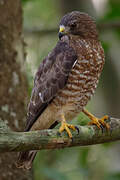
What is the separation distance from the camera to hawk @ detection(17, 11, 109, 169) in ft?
13.9

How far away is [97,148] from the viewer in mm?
6898

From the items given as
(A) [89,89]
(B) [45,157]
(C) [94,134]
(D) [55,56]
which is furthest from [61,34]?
(B) [45,157]

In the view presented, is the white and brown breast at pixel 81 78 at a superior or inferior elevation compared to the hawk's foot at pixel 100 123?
superior

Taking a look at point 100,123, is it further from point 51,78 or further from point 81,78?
point 51,78

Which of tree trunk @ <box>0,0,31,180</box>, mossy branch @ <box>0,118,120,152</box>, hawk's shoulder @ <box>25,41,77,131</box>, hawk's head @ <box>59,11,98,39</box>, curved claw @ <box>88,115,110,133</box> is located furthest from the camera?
tree trunk @ <box>0,0,31,180</box>

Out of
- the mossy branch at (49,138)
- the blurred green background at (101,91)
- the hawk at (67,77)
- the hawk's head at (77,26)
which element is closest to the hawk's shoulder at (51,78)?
the hawk at (67,77)

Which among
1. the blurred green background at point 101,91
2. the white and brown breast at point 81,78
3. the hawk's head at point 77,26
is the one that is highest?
the hawk's head at point 77,26

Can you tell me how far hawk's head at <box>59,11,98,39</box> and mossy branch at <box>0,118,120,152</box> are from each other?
1.06 meters

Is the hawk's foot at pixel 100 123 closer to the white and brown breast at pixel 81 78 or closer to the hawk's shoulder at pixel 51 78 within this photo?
the white and brown breast at pixel 81 78

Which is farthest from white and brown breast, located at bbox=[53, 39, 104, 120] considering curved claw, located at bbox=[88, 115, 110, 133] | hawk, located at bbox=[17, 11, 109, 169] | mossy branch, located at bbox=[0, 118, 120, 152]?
mossy branch, located at bbox=[0, 118, 120, 152]

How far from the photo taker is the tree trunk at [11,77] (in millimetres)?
4617

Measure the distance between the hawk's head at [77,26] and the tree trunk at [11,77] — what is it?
0.70 m

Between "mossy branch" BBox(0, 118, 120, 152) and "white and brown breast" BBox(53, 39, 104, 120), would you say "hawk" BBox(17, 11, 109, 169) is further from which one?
"mossy branch" BBox(0, 118, 120, 152)

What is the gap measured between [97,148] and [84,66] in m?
2.92
